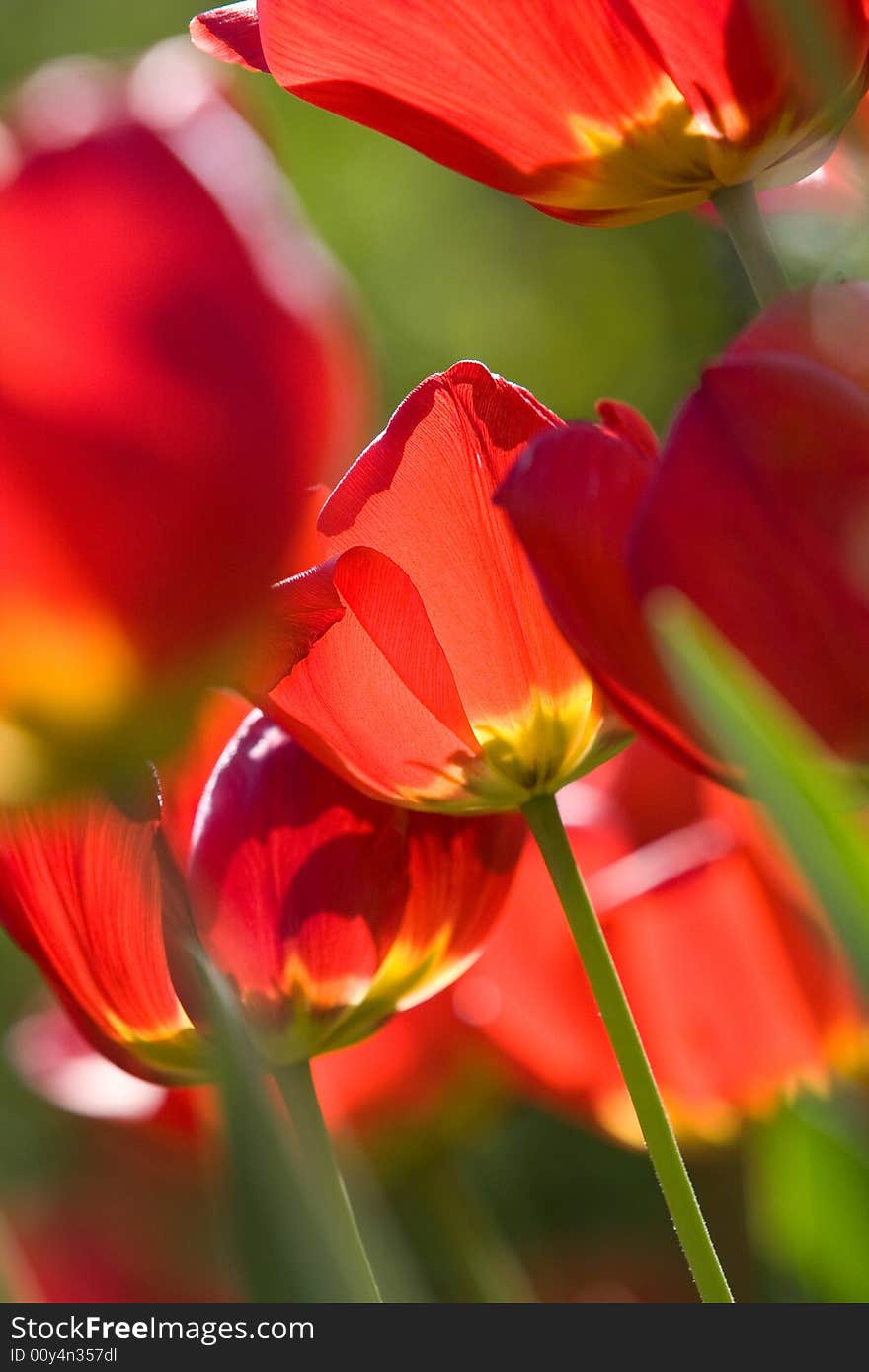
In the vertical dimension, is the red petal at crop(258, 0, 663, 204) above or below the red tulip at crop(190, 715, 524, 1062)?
above

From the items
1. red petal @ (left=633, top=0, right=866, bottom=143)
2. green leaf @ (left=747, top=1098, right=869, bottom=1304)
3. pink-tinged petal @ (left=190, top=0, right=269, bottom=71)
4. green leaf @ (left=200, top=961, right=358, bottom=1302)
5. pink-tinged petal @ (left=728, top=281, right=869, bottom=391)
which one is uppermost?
pink-tinged petal @ (left=190, top=0, right=269, bottom=71)

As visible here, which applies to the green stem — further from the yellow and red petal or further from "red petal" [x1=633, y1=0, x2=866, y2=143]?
"red petal" [x1=633, y1=0, x2=866, y2=143]

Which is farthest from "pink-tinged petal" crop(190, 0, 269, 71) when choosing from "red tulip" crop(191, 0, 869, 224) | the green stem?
the green stem

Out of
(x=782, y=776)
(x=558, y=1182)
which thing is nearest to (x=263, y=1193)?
(x=782, y=776)

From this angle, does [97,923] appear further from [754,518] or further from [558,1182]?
[558,1182]

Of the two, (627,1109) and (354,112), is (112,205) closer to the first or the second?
(354,112)

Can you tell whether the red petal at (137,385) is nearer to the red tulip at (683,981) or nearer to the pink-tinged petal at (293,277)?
the pink-tinged petal at (293,277)
